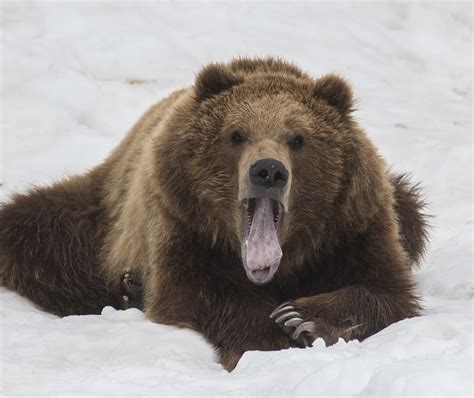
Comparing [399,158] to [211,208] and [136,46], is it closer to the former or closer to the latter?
[136,46]

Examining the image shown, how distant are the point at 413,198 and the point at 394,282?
4.95 feet

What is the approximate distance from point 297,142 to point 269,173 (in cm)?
54

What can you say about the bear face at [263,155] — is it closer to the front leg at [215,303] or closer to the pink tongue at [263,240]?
the pink tongue at [263,240]

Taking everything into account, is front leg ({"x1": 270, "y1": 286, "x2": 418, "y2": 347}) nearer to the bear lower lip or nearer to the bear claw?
the bear claw

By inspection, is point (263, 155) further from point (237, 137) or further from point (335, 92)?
point (335, 92)

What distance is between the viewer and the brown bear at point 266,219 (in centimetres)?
526

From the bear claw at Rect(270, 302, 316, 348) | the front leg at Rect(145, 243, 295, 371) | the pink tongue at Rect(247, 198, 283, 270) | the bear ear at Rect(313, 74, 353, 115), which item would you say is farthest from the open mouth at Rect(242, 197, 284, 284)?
the bear ear at Rect(313, 74, 353, 115)

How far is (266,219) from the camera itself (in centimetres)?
530

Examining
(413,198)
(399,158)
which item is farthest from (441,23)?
(413,198)

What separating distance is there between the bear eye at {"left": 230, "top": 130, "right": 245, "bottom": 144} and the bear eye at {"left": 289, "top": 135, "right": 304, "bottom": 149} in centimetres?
25

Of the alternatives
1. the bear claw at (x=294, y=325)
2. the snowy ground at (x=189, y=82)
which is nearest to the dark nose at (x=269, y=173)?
the bear claw at (x=294, y=325)

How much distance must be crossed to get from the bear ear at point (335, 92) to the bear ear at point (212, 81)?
1.54 feet

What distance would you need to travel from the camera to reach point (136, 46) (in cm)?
1087

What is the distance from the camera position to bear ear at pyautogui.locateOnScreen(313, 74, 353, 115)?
18.9 ft
